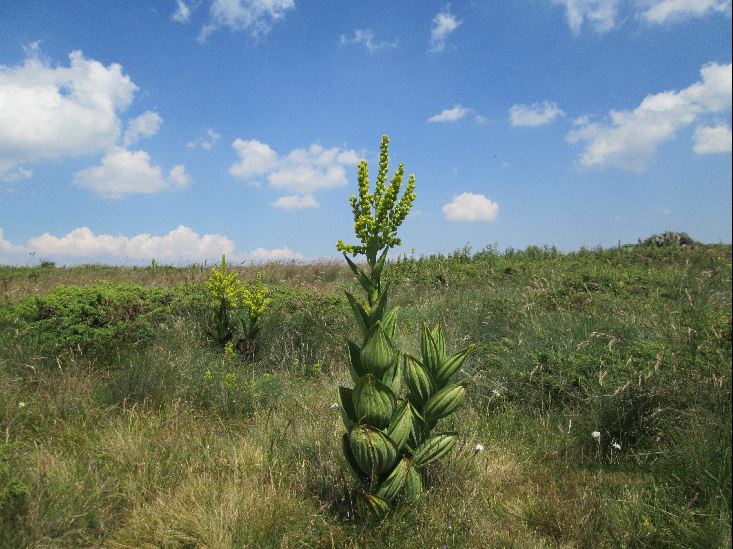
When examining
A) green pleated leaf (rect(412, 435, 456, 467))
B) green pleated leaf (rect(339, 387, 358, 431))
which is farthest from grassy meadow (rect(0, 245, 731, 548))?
green pleated leaf (rect(339, 387, 358, 431))

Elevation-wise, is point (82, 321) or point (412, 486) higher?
point (82, 321)

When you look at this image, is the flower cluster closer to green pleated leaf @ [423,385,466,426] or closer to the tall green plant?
the tall green plant

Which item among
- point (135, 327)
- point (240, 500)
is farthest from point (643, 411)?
point (135, 327)

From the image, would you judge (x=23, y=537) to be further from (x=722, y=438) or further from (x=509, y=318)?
(x=509, y=318)

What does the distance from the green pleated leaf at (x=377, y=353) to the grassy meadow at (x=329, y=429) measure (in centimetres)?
94

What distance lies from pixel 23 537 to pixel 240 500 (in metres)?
1.15

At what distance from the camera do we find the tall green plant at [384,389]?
3.14 m

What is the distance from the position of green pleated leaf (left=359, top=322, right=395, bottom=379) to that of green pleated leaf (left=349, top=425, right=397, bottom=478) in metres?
0.33

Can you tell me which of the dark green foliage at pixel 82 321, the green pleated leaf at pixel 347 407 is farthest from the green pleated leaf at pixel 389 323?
the dark green foliage at pixel 82 321

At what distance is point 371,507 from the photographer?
3250mm

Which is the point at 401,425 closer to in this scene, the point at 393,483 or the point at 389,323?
the point at 393,483

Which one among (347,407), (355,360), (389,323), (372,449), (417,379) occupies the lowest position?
(372,449)

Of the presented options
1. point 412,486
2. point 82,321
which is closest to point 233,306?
point 82,321

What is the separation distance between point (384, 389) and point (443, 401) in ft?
1.86
